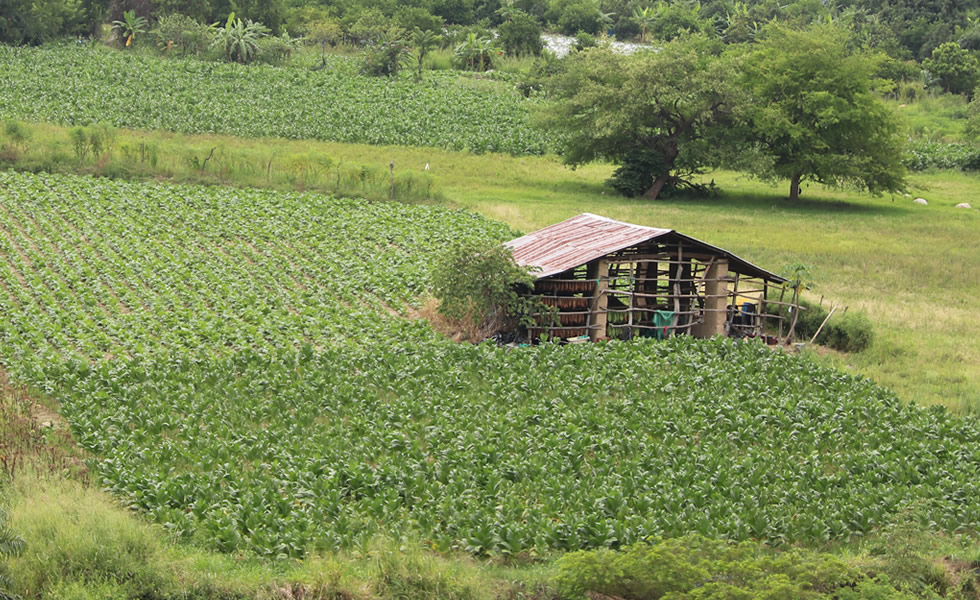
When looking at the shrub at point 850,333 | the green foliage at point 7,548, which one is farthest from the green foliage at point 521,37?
the green foliage at point 7,548

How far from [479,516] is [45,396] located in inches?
341

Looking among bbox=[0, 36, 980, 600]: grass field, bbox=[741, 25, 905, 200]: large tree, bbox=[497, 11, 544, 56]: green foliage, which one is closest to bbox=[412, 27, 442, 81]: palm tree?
bbox=[497, 11, 544, 56]: green foliage

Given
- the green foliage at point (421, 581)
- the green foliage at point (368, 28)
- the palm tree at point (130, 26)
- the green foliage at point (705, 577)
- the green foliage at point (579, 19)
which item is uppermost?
the green foliage at point (579, 19)

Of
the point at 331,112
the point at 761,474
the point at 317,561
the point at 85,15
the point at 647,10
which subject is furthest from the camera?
the point at 647,10

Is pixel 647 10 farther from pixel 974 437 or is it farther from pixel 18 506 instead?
pixel 18 506

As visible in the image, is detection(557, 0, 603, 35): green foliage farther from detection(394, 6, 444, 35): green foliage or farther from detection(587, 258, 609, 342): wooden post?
detection(587, 258, 609, 342): wooden post

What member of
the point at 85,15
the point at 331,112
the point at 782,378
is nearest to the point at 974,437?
the point at 782,378

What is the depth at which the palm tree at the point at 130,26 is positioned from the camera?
67250 millimetres

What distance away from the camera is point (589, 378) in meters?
19.2

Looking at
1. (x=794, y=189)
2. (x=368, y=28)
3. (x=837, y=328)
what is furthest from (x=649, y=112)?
(x=368, y=28)

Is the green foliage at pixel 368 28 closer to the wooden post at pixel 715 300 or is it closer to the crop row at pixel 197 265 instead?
the crop row at pixel 197 265

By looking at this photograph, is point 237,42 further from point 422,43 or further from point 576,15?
point 576,15

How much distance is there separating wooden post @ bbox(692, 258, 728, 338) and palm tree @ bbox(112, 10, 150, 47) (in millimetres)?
53246

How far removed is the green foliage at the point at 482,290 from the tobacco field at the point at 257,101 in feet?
94.0
